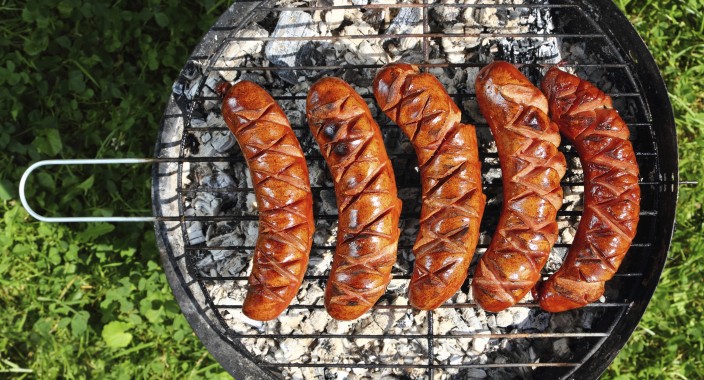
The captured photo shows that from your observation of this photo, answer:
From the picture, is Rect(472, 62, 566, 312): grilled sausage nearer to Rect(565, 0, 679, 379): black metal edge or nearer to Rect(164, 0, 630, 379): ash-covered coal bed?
Rect(164, 0, 630, 379): ash-covered coal bed

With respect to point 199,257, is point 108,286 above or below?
below

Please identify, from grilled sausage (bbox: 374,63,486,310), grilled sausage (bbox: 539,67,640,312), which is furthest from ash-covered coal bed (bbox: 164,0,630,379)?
grilled sausage (bbox: 374,63,486,310)

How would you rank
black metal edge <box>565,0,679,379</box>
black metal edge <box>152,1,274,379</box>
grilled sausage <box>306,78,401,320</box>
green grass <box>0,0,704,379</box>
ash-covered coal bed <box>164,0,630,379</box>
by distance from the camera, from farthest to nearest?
green grass <box>0,0,704,379</box>
ash-covered coal bed <box>164,0,630,379</box>
black metal edge <box>152,1,274,379</box>
black metal edge <box>565,0,679,379</box>
grilled sausage <box>306,78,401,320</box>

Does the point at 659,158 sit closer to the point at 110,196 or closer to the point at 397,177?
the point at 397,177

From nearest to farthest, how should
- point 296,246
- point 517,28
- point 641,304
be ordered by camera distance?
1. point 296,246
2. point 641,304
3. point 517,28

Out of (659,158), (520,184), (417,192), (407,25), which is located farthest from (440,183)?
(659,158)

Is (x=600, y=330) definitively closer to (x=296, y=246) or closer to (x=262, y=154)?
(x=296, y=246)

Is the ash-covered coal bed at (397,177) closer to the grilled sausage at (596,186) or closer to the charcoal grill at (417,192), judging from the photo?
the charcoal grill at (417,192)

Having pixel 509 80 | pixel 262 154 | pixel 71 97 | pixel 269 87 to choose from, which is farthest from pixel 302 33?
pixel 71 97
